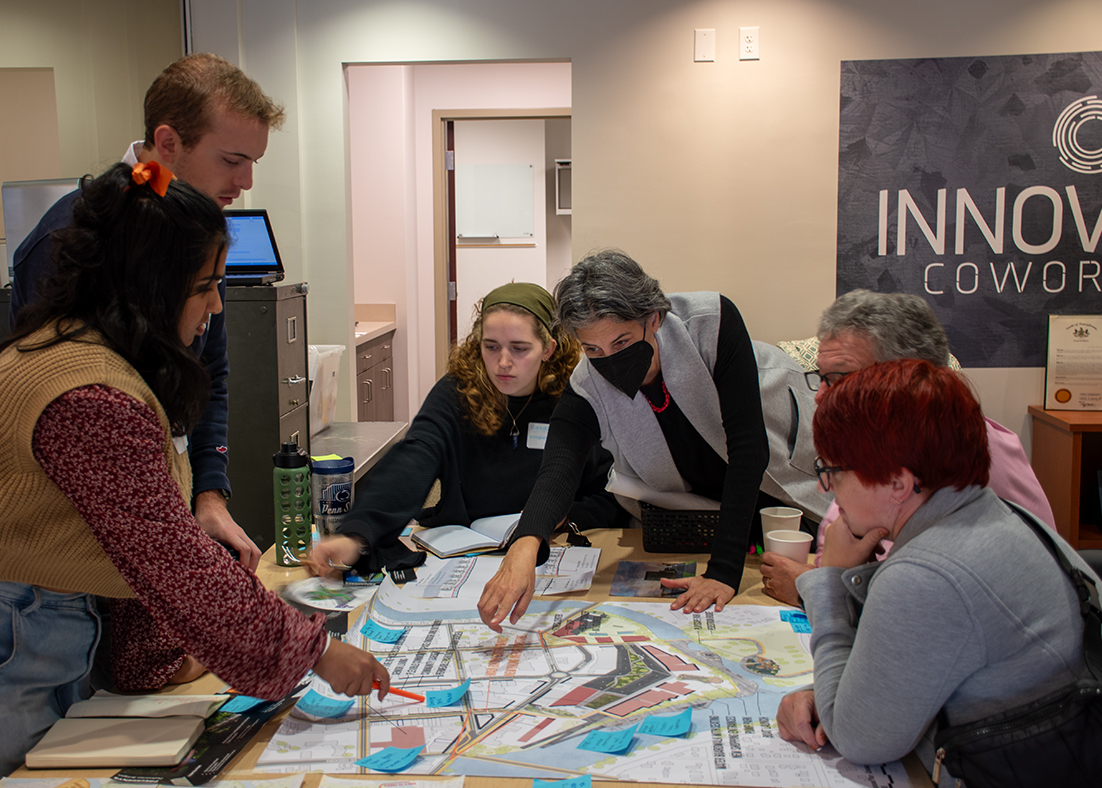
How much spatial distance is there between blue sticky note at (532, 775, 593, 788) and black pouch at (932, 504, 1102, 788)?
41 centimetres

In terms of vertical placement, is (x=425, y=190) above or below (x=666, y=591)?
above

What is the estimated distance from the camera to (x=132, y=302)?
3.35 ft

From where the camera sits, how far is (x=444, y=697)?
123cm

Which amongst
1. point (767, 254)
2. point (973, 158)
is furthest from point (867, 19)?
point (767, 254)

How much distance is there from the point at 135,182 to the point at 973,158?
3.88 m

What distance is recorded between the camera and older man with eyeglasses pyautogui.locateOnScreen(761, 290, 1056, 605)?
155 cm

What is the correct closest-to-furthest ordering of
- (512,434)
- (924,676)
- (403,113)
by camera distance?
1. (924,676)
2. (512,434)
3. (403,113)

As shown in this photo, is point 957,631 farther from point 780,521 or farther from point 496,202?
point 496,202

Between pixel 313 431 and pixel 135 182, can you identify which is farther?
pixel 313 431

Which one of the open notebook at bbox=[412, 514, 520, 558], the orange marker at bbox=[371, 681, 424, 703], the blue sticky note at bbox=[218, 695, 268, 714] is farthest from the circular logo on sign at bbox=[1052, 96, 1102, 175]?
the blue sticky note at bbox=[218, 695, 268, 714]

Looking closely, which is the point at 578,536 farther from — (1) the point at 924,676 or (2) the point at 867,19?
(2) the point at 867,19

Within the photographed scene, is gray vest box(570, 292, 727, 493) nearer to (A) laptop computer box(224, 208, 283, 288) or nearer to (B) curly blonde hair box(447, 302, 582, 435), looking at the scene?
(B) curly blonde hair box(447, 302, 582, 435)

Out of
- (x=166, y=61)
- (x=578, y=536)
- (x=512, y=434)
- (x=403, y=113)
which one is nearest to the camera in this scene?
(x=578, y=536)

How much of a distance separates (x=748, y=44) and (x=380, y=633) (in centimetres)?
344
